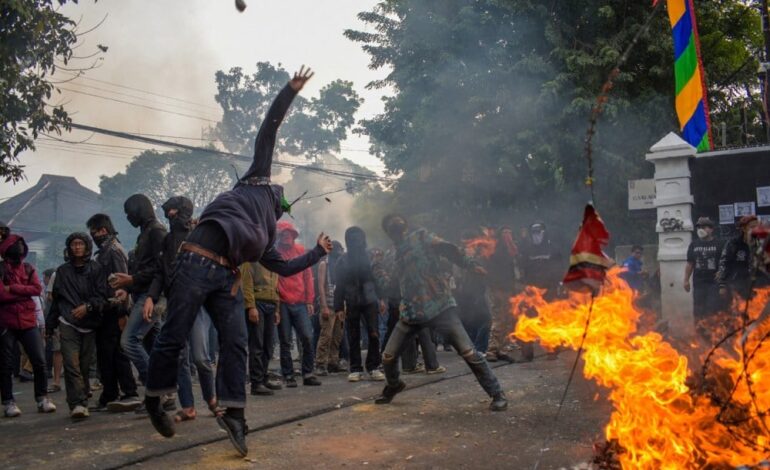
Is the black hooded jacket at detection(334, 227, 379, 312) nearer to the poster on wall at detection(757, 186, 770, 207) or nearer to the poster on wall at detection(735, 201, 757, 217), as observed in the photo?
the poster on wall at detection(735, 201, 757, 217)

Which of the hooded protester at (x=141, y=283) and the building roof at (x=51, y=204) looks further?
the building roof at (x=51, y=204)

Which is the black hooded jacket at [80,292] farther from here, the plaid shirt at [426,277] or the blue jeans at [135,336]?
the plaid shirt at [426,277]

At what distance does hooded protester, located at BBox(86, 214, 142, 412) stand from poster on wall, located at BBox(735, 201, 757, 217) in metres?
9.90

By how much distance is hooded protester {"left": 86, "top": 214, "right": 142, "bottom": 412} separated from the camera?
6793 mm

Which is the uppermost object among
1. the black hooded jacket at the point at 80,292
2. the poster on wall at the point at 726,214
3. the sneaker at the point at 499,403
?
the poster on wall at the point at 726,214

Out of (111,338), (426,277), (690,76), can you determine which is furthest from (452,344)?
(690,76)

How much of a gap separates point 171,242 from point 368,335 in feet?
10.8

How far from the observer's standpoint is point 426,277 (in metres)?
6.45

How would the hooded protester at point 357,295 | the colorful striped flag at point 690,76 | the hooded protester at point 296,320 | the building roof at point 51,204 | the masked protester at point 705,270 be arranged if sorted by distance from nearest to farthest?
the hooded protester at point 296,320 < the hooded protester at point 357,295 < the masked protester at point 705,270 < the colorful striped flag at point 690,76 < the building roof at point 51,204

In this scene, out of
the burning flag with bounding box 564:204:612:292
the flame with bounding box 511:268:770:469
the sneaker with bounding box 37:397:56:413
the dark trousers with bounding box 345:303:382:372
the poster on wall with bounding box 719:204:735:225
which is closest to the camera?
the burning flag with bounding box 564:204:612:292

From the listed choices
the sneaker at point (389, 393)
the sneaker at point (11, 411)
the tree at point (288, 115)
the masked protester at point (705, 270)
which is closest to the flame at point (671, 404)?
the sneaker at point (389, 393)

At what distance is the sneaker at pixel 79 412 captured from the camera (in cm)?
636

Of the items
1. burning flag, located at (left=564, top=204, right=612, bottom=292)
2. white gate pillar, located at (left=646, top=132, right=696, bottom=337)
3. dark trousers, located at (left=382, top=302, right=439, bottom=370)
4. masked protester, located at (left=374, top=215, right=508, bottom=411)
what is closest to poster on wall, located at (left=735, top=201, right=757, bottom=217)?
white gate pillar, located at (left=646, top=132, right=696, bottom=337)

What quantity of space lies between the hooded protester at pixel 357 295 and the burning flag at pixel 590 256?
5.45m
